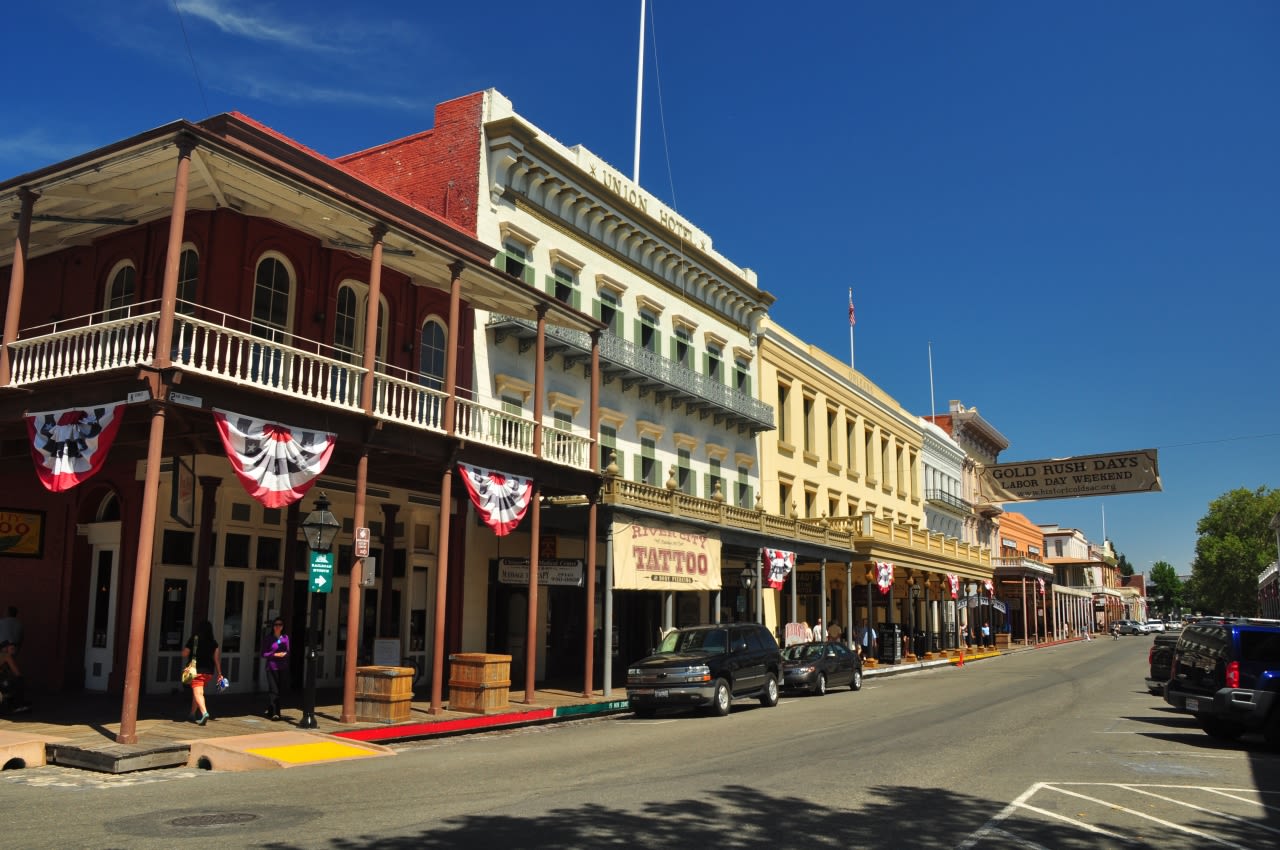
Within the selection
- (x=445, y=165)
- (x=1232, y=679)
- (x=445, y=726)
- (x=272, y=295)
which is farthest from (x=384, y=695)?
(x=445, y=165)

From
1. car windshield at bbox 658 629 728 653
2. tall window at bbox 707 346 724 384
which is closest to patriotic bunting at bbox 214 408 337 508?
car windshield at bbox 658 629 728 653

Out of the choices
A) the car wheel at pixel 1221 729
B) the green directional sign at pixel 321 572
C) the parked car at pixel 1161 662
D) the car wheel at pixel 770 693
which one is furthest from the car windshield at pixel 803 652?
the green directional sign at pixel 321 572

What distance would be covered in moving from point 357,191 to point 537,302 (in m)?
4.40

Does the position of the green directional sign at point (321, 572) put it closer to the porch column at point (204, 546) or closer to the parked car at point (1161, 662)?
the porch column at point (204, 546)

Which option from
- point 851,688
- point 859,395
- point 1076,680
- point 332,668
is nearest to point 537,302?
point 332,668

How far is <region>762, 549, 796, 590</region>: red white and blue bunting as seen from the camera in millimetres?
30625

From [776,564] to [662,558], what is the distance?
6857 mm

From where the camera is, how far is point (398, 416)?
57.5ft

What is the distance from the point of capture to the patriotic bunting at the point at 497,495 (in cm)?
1892

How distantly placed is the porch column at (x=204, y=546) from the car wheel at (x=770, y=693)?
11.6m

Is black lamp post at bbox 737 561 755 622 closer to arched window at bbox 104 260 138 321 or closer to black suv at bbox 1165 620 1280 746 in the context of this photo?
black suv at bbox 1165 620 1280 746

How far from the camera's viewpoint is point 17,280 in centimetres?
1482

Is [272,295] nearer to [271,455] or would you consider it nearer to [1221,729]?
[271,455]

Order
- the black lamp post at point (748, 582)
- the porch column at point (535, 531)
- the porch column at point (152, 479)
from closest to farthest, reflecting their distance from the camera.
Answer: the porch column at point (152, 479) < the porch column at point (535, 531) < the black lamp post at point (748, 582)
